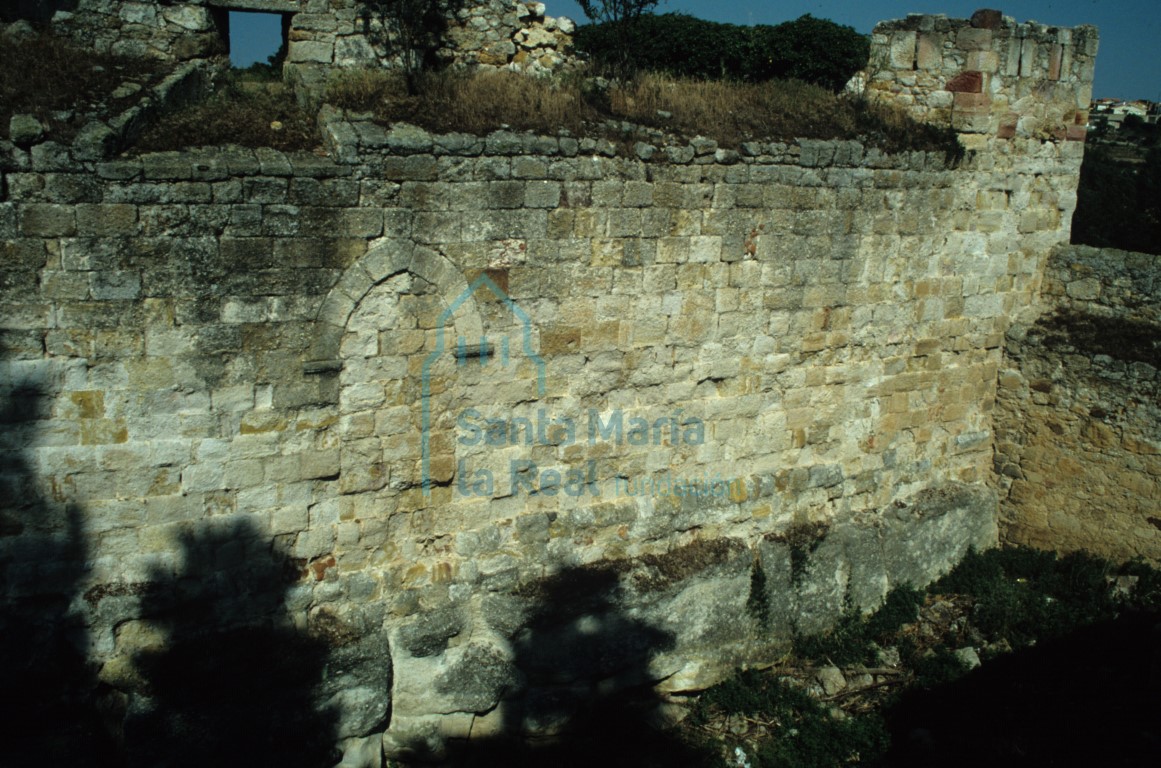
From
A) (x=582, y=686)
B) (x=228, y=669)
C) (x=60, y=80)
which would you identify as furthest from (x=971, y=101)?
(x=228, y=669)

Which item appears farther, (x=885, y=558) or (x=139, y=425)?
(x=885, y=558)

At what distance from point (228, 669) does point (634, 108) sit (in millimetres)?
4451

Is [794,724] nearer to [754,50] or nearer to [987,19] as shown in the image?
[987,19]

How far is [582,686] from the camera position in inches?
251

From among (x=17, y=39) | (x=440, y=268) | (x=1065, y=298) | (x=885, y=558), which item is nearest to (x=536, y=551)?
(x=440, y=268)

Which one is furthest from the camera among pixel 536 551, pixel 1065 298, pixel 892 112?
pixel 1065 298

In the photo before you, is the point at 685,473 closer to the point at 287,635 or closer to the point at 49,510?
the point at 287,635

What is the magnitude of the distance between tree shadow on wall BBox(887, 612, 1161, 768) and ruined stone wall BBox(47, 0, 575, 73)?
19.9 feet

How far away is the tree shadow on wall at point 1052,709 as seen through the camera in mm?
5961

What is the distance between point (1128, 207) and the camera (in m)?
15.9

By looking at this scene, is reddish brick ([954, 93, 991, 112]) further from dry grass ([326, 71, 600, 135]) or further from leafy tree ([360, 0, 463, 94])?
leafy tree ([360, 0, 463, 94])

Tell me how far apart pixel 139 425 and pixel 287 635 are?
156cm

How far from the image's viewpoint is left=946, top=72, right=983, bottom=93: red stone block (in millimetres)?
7496

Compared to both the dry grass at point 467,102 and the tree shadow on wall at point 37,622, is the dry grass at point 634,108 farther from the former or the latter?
the tree shadow on wall at point 37,622
